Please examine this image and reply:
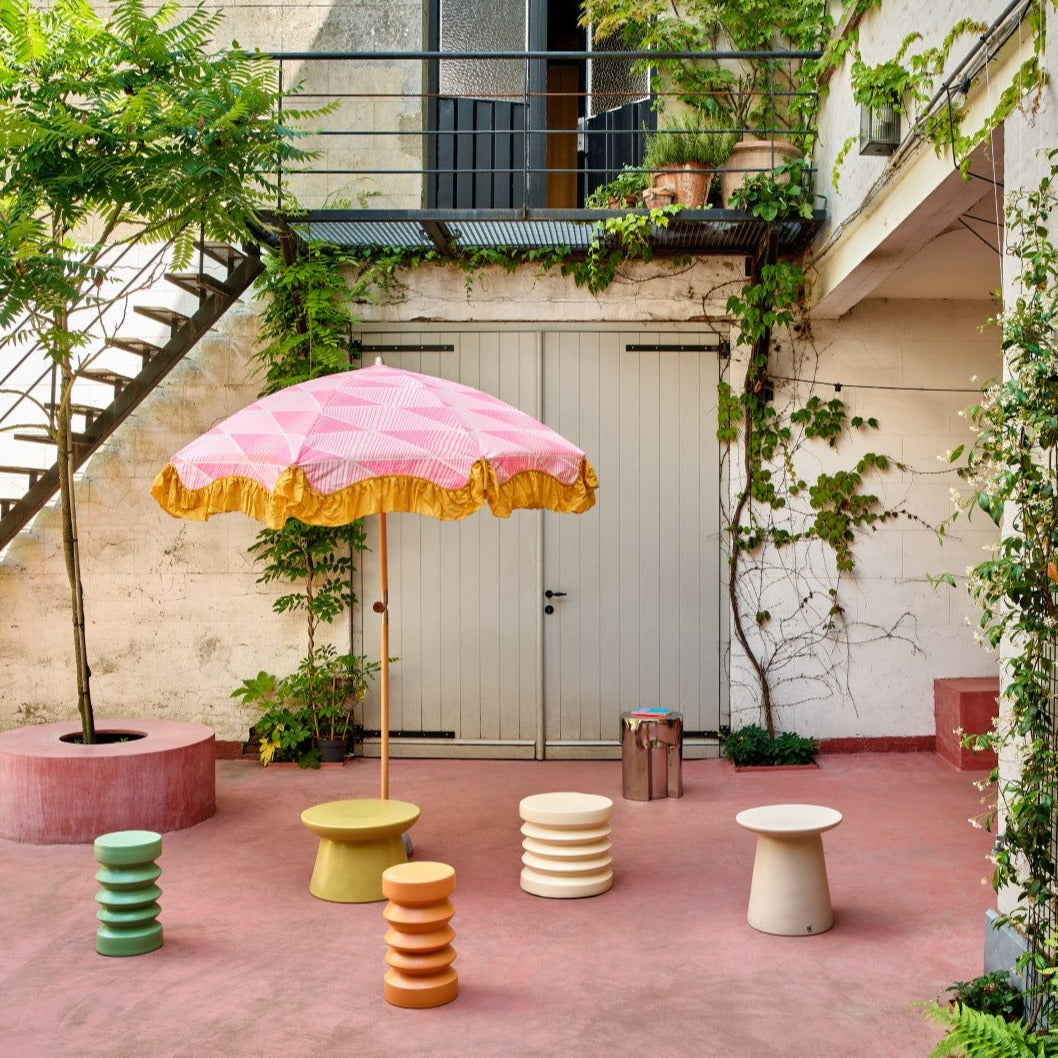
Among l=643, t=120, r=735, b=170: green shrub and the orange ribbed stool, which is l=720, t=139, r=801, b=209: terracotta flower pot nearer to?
l=643, t=120, r=735, b=170: green shrub

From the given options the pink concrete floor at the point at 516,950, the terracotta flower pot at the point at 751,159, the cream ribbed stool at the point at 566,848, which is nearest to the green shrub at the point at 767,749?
the pink concrete floor at the point at 516,950

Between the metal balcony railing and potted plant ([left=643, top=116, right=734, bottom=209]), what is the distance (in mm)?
86

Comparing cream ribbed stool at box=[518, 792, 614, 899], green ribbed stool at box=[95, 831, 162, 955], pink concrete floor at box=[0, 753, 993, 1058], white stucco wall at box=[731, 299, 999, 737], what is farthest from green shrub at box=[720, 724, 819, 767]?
green ribbed stool at box=[95, 831, 162, 955]

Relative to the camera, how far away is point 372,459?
16.4 ft

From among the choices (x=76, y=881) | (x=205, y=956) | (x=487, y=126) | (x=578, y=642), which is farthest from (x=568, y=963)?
(x=487, y=126)

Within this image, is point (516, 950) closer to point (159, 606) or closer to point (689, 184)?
point (159, 606)

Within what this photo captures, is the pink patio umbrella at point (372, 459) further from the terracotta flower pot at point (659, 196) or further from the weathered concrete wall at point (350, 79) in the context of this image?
the weathered concrete wall at point (350, 79)

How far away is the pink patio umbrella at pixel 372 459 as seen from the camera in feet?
16.4

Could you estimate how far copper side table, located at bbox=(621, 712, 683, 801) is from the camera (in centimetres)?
717

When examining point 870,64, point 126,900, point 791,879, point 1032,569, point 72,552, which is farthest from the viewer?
point 72,552

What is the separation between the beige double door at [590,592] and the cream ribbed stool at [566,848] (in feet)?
9.39

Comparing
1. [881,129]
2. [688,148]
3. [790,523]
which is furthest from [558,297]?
[881,129]

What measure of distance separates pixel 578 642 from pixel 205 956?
4.13 meters

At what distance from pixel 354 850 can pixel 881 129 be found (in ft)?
13.4
